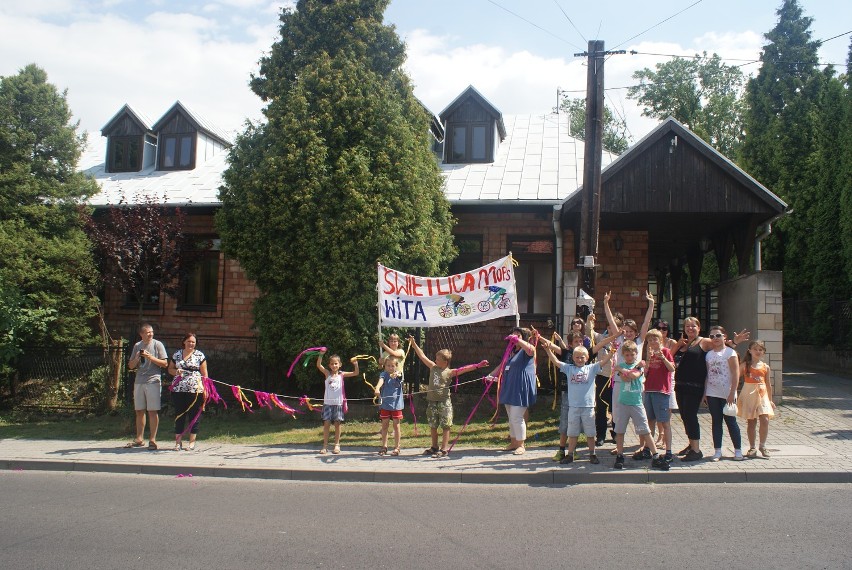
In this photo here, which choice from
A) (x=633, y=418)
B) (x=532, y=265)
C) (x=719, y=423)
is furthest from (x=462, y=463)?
(x=532, y=265)

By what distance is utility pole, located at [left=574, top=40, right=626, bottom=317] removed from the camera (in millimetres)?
10562

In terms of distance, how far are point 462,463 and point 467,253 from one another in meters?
8.16

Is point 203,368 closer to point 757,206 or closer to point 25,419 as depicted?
point 25,419

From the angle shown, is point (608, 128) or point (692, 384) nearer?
A: point (692, 384)

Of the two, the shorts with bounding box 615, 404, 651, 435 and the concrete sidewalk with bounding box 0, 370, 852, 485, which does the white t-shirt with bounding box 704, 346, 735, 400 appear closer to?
the concrete sidewalk with bounding box 0, 370, 852, 485

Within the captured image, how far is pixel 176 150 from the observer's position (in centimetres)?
2005

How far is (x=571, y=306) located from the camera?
12.6 m

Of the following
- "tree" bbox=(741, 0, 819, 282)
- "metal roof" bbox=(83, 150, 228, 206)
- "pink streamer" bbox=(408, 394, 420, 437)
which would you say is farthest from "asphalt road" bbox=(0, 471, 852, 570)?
"tree" bbox=(741, 0, 819, 282)

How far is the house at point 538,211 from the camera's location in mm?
13094

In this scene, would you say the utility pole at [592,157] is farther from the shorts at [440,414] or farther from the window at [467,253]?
the window at [467,253]

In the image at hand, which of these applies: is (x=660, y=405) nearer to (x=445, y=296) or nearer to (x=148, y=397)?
A: (x=445, y=296)

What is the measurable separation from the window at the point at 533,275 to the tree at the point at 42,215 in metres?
9.37

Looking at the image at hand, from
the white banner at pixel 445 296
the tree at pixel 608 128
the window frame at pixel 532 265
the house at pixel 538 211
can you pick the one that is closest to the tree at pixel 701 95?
the tree at pixel 608 128

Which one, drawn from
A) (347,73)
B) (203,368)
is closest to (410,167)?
(347,73)
